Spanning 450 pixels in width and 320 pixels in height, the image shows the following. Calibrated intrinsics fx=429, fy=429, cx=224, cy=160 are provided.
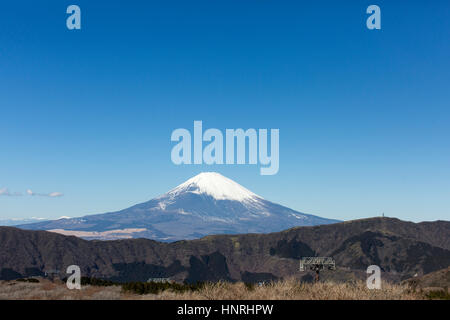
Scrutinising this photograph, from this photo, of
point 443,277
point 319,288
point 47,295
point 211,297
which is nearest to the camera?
point 211,297

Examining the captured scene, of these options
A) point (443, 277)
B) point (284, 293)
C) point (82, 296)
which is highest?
point (284, 293)
